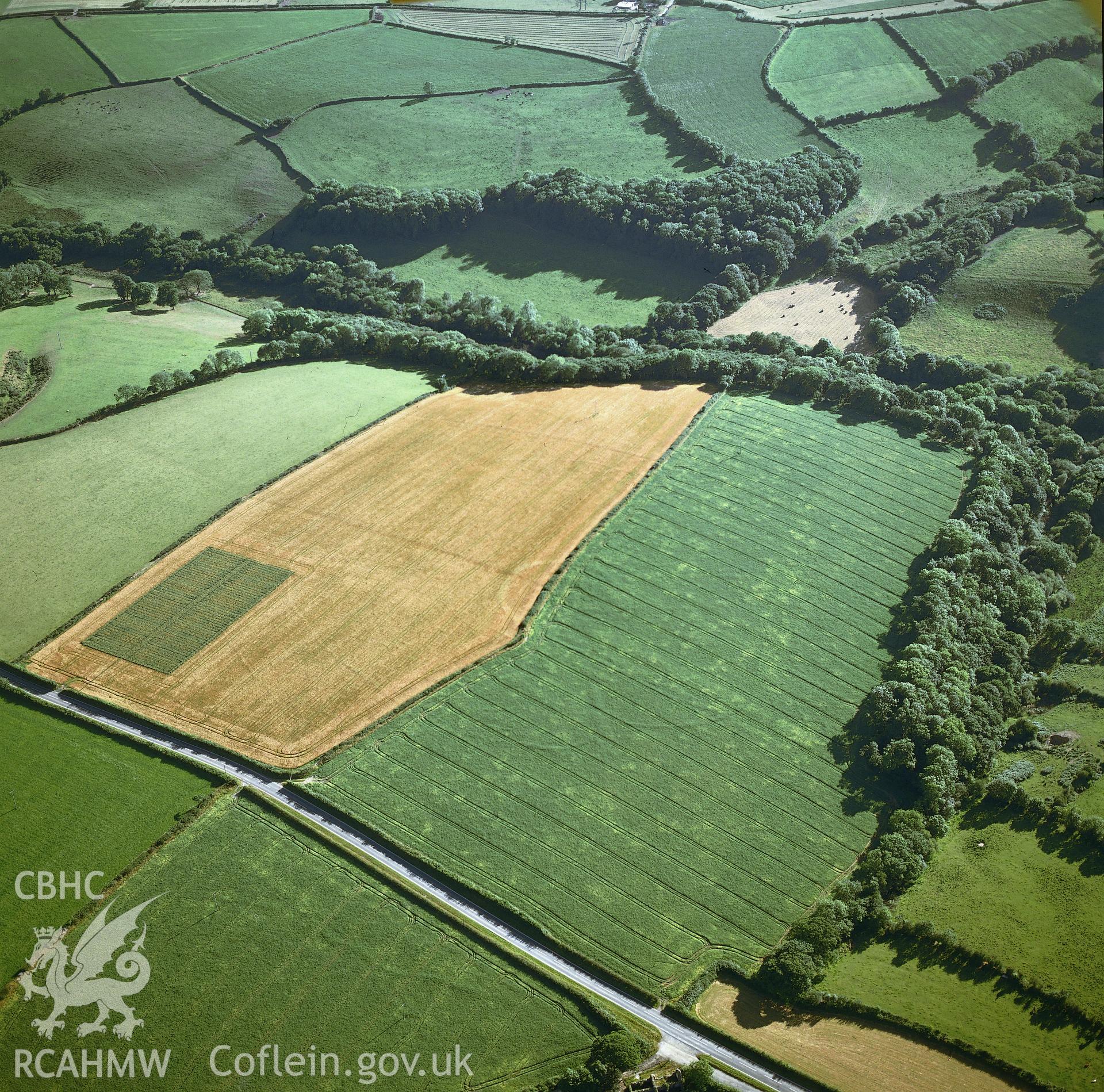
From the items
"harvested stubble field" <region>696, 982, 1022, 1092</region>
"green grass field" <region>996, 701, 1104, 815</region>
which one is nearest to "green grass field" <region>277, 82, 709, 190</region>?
"green grass field" <region>996, 701, 1104, 815</region>

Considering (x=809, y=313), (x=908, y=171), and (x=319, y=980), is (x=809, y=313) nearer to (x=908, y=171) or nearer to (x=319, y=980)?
(x=908, y=171)

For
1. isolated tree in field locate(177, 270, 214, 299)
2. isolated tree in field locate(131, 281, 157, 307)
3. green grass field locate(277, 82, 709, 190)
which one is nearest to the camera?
isolated tree in field locate(131, 281, 157, 307)

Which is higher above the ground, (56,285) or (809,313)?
(809,313)

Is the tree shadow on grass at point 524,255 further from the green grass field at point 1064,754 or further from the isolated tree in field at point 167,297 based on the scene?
the green grass field at point 1064,754

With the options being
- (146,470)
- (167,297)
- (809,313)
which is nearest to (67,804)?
(146,470)

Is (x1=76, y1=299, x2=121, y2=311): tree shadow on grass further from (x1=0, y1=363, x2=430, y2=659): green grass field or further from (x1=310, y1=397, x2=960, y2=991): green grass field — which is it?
(x1=310, y1=397, x2=960, y2=991): green grass field
